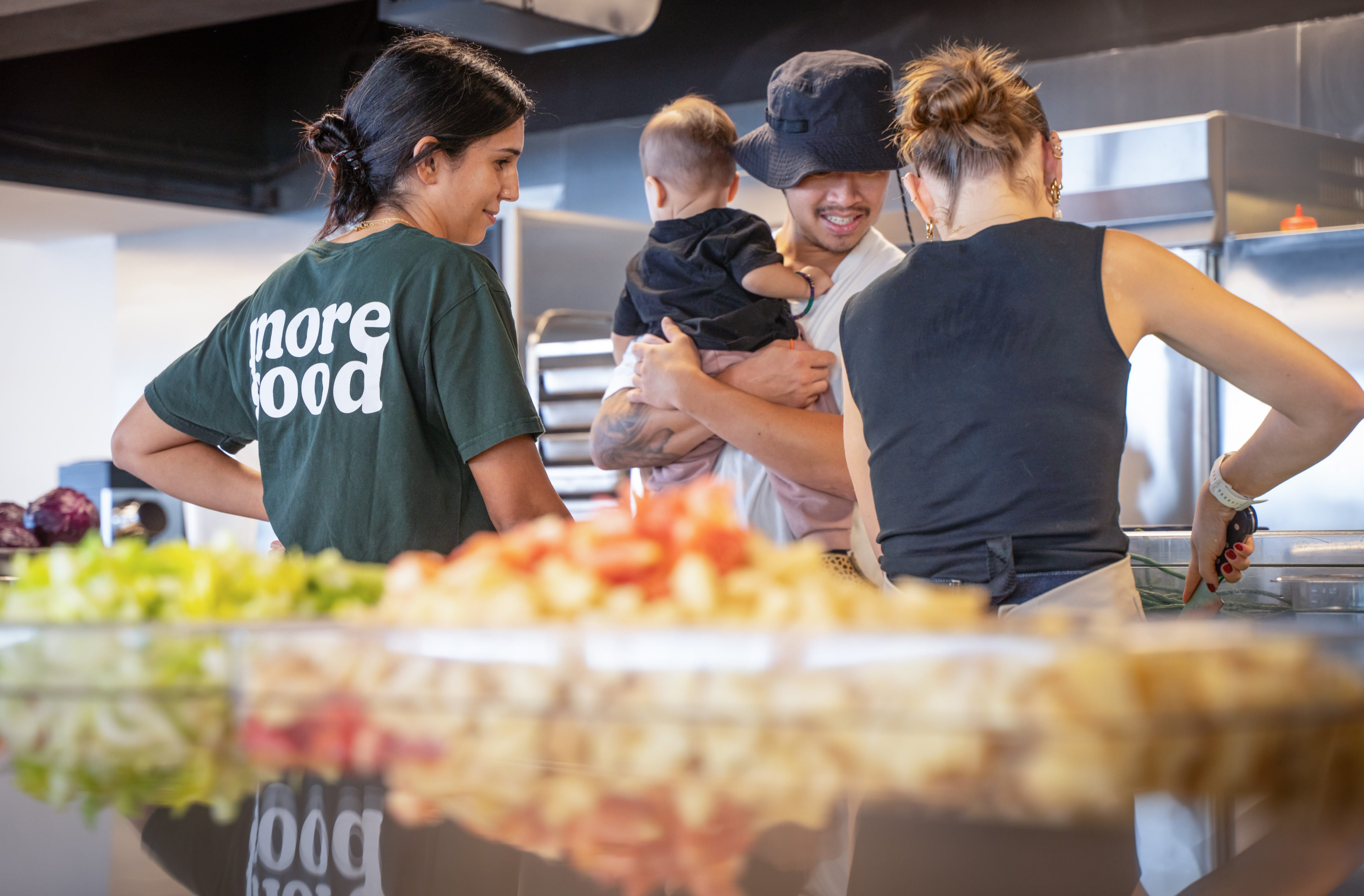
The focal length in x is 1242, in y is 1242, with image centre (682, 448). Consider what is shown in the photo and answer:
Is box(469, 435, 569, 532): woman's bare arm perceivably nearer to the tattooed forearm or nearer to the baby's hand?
the tattooed forearm

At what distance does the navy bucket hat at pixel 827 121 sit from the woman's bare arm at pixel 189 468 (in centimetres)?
81

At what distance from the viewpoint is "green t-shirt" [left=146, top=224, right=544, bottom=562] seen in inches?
46.8

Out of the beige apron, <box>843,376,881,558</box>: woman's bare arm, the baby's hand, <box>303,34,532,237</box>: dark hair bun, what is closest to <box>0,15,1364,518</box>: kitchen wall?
the baby's hand

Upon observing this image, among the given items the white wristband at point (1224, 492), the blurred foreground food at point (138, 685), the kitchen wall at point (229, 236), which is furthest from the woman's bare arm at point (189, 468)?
the kitchen wall at point (229, 236)

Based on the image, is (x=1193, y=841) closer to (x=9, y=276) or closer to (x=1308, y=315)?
(x=1308, y=315)

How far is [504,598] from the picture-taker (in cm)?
55

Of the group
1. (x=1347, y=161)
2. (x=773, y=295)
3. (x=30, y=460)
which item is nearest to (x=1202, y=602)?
(x=773, y=295)

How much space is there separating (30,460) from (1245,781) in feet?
22.1

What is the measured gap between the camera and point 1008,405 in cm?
113

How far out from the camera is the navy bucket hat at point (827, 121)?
173 cm

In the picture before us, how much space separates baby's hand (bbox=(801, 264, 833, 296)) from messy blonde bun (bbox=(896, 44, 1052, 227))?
62cm

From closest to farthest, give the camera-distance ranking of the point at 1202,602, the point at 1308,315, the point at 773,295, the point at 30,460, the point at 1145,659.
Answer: the point at 1145,659 → the point at 1202,602 → the point at 773,295 → the point at 1308,315 → the point at 30,460

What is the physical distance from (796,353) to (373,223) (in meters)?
0.72

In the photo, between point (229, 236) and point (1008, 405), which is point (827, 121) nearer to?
point (1008, 405)
